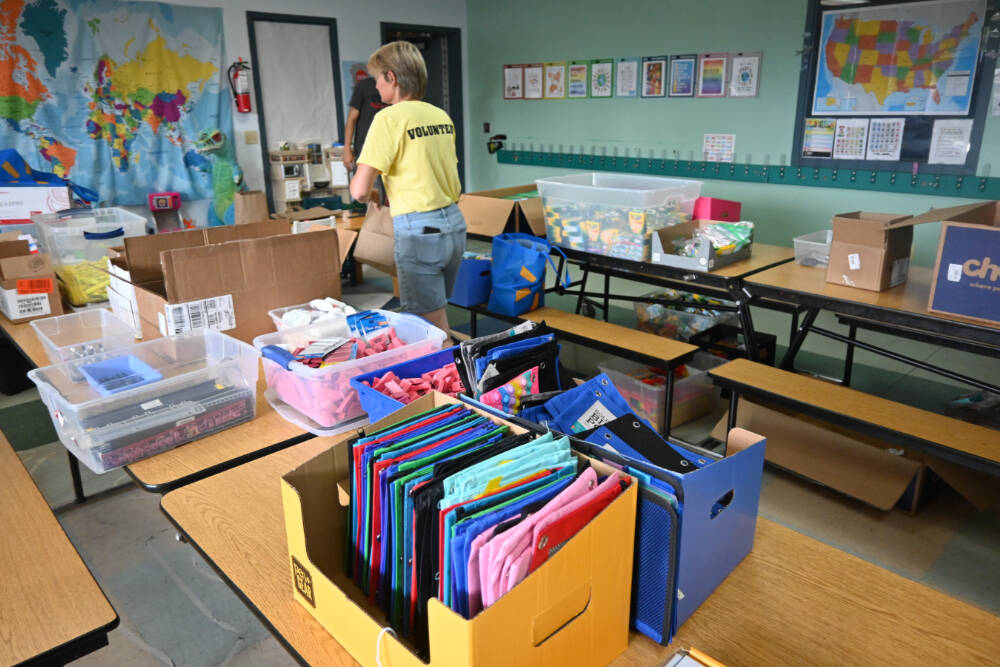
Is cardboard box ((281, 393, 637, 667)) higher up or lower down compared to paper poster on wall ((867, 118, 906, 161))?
lower down

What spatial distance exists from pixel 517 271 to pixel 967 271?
5.87ft

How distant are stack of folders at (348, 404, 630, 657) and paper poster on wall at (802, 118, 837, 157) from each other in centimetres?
446

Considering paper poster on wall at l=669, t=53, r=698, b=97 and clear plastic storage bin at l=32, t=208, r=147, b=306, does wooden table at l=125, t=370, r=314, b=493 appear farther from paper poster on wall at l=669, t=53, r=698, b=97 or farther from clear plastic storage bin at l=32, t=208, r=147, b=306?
paper poster on wall at l=669, t=53, r=698, b=97

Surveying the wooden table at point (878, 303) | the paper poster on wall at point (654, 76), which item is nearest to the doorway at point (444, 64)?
the paper poster on wall at point (654, 76)

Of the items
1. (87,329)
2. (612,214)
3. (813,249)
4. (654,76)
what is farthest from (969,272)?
(654,76)

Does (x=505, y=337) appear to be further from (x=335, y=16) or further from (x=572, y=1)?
(x=335, y=16)

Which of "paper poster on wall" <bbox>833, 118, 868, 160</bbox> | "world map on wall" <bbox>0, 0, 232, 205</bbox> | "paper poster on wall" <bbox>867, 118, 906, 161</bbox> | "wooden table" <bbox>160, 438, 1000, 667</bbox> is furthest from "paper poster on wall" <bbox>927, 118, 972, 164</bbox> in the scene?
"world map on wall" <bbox>0, 0, 232, 205</bbox>

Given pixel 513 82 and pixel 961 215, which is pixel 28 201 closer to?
pixel 513 82

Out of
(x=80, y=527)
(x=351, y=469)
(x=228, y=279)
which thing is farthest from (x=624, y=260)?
(x=80, y=527)

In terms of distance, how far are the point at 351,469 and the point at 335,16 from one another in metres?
6.44

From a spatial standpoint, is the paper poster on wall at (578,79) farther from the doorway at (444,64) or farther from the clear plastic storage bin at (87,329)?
the clear plastic storage bin at (87,329)

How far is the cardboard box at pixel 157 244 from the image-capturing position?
2271mm

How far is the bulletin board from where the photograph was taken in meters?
3.99

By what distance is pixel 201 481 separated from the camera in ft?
4.76
